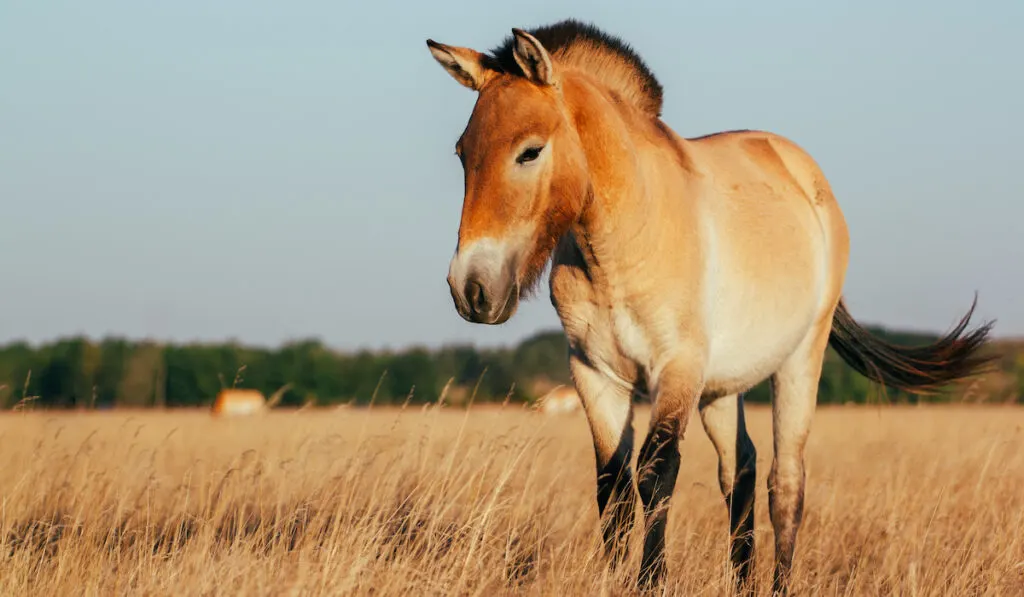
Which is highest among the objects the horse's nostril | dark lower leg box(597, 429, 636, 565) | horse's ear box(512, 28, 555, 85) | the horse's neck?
horse's ear box(512, 28, 555, 85)

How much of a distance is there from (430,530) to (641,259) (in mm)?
1649

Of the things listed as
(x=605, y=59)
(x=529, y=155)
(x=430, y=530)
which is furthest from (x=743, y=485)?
(x=529, y=155)

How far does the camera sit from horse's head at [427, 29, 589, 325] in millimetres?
4094

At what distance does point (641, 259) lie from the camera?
491 centimetres

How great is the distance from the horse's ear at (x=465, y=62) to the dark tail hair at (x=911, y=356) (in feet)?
12.3

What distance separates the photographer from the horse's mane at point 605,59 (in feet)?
16.4

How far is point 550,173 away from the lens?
4387 mm

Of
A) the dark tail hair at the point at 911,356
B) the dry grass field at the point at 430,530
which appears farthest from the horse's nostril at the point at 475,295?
the dark tail hair at the point at 911,356

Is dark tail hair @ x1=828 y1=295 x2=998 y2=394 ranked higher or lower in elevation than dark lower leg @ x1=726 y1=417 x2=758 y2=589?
higher

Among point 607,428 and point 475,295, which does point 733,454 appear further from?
point 475,295

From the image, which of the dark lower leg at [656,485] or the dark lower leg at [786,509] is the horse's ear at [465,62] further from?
the dark lower leg at [786,509]

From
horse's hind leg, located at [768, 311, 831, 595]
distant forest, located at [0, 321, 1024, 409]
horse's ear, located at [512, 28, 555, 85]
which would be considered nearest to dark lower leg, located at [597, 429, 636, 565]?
horse's hind leg, located at [768, 311, 831, 595]

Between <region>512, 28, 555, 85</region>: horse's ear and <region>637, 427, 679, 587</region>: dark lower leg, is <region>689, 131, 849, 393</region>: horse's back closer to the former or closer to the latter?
<region>637, 427, 679, 587</region>: dark lower leg

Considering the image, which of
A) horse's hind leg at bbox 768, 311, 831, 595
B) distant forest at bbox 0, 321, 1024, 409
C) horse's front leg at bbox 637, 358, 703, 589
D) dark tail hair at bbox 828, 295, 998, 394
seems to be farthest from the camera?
distant forest at bbox 0, 321, 1024, 409
